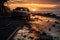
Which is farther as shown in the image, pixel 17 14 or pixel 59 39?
pixel 17 14

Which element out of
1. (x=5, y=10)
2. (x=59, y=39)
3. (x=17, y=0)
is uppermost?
(x=59, y=39)

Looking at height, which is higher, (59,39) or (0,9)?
(59,39)

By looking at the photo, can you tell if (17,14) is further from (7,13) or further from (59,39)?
(59,39)

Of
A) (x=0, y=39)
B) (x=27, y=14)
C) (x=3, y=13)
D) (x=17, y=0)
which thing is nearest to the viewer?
(x=0, y=39)

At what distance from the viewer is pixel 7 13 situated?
3972 cm

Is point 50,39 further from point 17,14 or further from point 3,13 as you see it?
point 3,13

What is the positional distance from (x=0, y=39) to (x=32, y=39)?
1.97 m

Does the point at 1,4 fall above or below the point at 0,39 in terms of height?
below

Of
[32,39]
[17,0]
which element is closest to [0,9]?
[32,39]

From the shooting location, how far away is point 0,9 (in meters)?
40.4

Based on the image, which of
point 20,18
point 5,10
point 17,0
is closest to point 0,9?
point 5,10

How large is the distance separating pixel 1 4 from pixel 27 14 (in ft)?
29.1

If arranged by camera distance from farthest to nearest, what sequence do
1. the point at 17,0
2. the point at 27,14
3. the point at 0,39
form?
the point at 17,0
the point at 27,14
the point at 0,39

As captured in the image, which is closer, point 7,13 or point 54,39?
point 54,39
